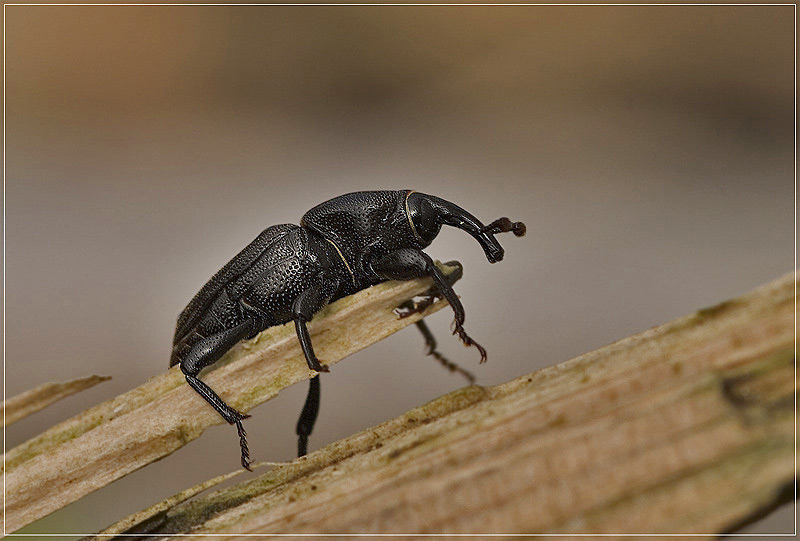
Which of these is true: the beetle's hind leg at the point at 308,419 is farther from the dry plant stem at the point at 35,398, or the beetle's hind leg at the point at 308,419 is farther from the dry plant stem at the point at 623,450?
the dry plant stem at the point at 623,450

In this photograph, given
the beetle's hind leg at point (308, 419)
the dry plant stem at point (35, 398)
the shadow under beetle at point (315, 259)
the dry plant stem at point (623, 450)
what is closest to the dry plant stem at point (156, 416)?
the dry plant stem at point (35, 398)

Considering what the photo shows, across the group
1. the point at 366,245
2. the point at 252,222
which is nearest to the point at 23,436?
the point at 252,222

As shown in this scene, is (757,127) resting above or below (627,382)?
above

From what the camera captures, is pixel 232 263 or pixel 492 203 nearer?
pixel 232 263

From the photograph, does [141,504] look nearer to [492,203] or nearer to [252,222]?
[252,222]

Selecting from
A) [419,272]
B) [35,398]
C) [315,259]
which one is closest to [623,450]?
[419,272]
